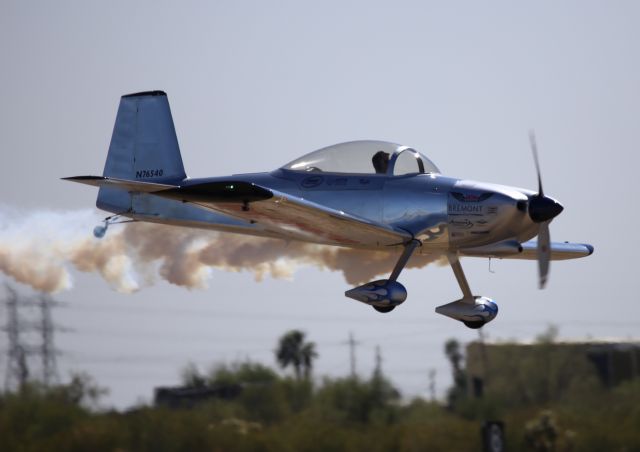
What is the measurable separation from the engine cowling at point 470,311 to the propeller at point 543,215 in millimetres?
1239

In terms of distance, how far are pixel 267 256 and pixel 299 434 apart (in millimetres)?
4898

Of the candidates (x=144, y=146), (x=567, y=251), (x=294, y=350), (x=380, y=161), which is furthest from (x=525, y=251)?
(x=294, y=350)

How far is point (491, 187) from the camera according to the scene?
18812mm

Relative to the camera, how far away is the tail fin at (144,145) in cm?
2161

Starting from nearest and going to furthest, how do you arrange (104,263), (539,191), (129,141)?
(539,191), (129,141), (104,263)

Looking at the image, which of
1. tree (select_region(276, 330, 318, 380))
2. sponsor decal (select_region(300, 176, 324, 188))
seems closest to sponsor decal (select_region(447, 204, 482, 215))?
sponsor decal (select_region(300, 176, 324, 188))

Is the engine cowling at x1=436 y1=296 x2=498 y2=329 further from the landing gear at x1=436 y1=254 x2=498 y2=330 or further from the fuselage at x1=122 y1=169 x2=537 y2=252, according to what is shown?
the fuselage at x1=122 y1=169 x2=537 y2=252

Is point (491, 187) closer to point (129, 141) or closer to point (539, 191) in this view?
point (539, 191)

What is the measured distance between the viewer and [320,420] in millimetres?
26734

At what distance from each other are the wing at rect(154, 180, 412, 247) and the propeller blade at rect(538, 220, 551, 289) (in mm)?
1997

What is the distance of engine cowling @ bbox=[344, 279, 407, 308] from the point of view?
18156 mm

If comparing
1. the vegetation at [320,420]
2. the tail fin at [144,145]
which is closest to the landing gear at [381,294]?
the tail fin at [144,145]

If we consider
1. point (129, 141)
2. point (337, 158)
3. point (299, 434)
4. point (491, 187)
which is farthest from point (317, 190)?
point (299, 434)

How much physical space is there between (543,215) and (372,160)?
2.83m
